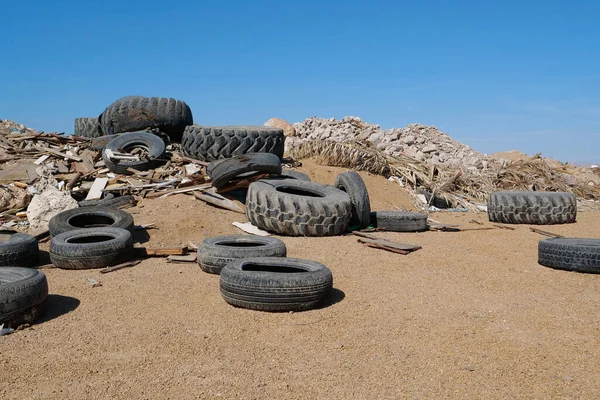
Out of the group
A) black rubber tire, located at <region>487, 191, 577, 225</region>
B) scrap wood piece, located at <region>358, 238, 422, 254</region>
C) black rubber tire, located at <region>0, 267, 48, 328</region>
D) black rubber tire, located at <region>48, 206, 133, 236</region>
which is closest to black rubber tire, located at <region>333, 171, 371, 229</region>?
scrap wood piece, located at <region>358, 238, 422, 254</region>

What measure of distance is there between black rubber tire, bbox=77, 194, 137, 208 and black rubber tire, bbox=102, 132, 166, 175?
1.91 meters

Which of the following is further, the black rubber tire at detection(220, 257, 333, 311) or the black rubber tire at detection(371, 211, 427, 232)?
the black rubber tire at detection(371, 211, 427, 232)

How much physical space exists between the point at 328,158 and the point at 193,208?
6.10 metres

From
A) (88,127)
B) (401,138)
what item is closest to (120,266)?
(88,127)

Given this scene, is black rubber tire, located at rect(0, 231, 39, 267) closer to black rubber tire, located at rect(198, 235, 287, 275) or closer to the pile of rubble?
black rubber tire, located at rect(198, 235, 287, 275)

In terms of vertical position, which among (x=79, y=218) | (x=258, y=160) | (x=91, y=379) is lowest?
(x=91, y=379)

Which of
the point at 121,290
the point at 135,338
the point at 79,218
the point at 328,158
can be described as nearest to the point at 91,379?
the point at 135,338

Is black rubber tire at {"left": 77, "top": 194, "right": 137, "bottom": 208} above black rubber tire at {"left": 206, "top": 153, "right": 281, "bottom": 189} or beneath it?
beneath

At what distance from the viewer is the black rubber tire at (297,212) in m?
9.01

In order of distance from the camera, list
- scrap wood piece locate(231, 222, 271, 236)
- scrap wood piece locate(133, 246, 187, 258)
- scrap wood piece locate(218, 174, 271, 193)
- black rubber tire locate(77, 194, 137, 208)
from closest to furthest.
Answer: scrap wood piece locate(133, 246, 187, 258) < scrap wood piece locate(231, 222, 271, 236) < black rubber tire locate(77, 194, 137, 208) < scrap wood piece locate(218, 174, 271, 193)

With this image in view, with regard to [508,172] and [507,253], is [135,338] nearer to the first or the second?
[507,253]

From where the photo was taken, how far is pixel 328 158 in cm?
1552

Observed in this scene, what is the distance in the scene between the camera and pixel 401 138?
23016mm

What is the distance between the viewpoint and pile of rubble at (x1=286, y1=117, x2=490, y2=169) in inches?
802
